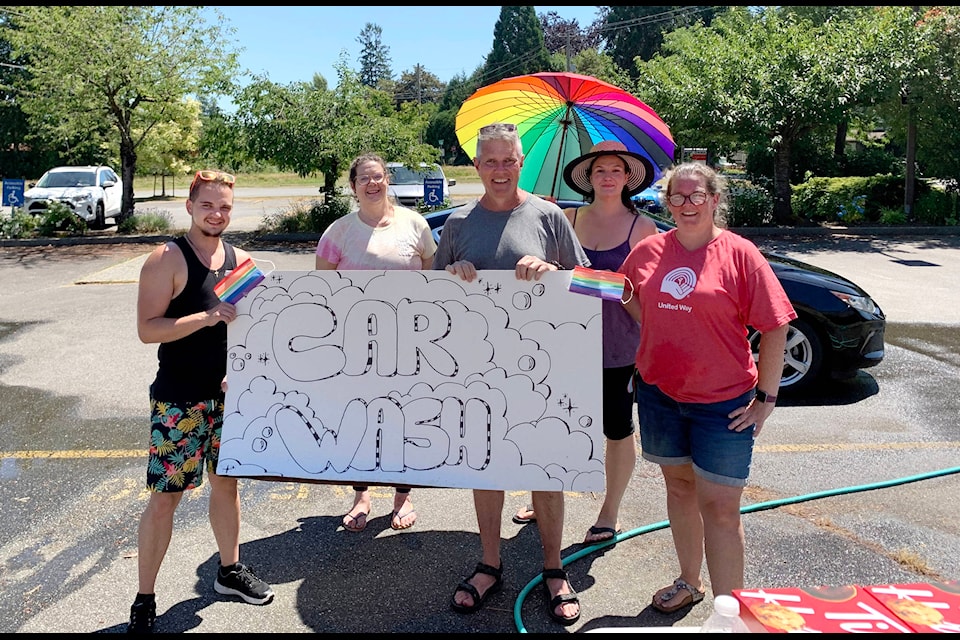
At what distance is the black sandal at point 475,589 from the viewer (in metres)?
3.33

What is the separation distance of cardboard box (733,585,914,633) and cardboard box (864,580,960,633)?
0.09ft

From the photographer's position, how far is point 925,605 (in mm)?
2105

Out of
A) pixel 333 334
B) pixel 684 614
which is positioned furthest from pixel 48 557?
pixel 684 614

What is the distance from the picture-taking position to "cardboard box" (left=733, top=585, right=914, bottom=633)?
1971 mm

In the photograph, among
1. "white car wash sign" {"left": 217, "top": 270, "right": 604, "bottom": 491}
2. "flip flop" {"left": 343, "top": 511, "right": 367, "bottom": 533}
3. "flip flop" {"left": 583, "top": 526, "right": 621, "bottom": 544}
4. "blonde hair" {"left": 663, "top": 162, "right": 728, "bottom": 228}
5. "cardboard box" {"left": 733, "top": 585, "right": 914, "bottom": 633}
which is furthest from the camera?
"flip flop" {"left": 343, "top": 511, "right": 367, "bottom": 533}

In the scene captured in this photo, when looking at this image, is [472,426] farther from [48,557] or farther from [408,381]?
[48,557]

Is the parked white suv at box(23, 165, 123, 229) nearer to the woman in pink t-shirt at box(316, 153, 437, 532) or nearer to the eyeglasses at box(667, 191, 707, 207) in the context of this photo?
the woman in pink t-shirt at box(316, 153, 437, 532)

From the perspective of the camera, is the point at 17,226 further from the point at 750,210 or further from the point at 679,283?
the point at 679,283

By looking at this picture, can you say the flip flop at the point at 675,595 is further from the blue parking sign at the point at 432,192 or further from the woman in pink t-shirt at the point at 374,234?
the blue parking sign at the point at 432,192

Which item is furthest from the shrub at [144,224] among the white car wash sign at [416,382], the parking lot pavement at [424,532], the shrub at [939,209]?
the shrub at [939,209]

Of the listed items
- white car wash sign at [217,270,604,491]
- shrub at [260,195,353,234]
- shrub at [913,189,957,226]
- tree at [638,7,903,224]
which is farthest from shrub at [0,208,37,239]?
shrub at [913,189,957,226]

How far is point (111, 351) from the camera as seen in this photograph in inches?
310

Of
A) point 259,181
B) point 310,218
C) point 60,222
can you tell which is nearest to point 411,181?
point 310,218

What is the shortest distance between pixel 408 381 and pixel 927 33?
16679mm
